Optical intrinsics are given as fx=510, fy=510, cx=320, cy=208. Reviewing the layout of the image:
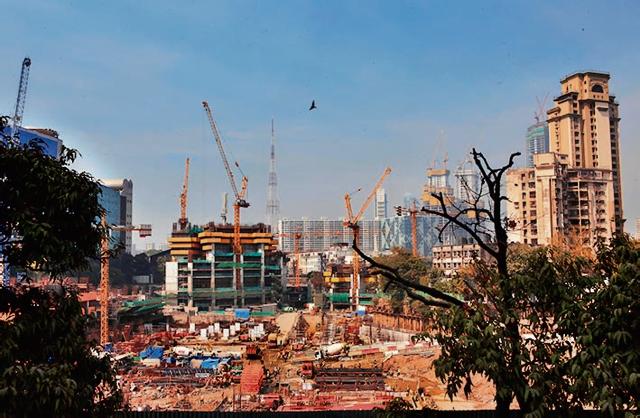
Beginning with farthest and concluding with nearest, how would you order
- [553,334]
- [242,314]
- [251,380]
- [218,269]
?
[218,269] < [242,314] < [251,380] < [553,334]

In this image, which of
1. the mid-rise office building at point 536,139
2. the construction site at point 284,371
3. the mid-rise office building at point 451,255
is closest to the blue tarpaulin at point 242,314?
the construction site at point 284,371

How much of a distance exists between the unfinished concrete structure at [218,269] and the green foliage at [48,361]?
66.9 m

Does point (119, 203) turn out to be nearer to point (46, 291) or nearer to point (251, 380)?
point (251, 380)

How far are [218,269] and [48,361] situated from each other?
68002 mm

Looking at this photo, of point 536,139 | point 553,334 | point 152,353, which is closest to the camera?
point 553,334

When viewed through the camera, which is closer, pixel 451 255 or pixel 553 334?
pixel 553 334

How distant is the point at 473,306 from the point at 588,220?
230ft

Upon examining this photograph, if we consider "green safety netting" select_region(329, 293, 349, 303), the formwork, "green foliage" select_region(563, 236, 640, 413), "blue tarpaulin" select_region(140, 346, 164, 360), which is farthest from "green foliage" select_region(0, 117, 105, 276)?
"green safety netting" select_region(329, 293, 349, 303)

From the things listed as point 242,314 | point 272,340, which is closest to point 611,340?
point 272,340

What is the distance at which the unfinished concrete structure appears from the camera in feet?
233

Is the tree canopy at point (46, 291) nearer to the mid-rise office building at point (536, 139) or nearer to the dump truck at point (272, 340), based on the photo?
the dump truck at point (272, 340)

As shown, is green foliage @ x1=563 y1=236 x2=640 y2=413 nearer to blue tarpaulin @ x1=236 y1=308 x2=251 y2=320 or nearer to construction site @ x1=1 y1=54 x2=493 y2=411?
construction site @ x1=1 y1=54 x2=493 y2=411

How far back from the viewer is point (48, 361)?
203 inches

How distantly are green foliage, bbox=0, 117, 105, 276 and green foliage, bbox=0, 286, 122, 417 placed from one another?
414mm
